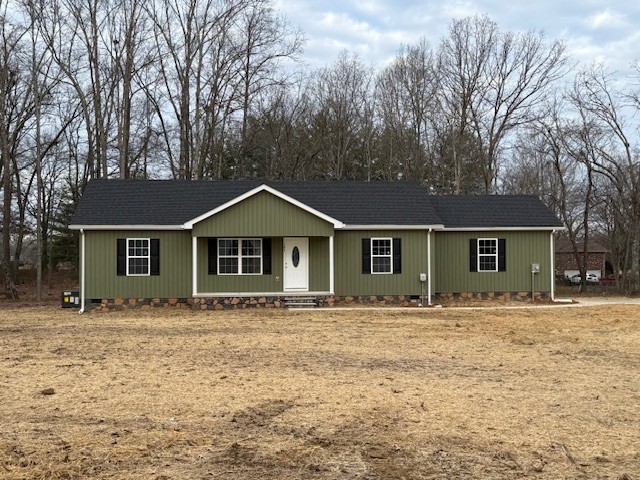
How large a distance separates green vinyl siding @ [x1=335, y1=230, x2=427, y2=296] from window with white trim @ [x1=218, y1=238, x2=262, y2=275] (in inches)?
101

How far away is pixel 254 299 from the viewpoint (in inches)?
819

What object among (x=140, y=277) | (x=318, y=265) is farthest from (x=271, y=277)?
(x=140, y=277)

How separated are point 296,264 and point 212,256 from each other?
268 centimetres

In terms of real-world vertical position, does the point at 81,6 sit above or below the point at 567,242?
above

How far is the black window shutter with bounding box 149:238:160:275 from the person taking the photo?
68.5 feet

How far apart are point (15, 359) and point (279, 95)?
90.5ft

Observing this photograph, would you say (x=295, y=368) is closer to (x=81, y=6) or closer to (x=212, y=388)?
(x=212, y=388)

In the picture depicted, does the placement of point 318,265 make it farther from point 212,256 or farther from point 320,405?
point 320,405

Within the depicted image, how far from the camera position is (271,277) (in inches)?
830

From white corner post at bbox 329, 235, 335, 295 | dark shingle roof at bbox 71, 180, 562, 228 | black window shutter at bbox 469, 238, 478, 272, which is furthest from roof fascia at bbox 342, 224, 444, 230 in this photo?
black window shutter at bbox 469, 238, 478, 272

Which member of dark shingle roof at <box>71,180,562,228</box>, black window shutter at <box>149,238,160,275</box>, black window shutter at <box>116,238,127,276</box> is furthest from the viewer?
dark shingle roof at <box>71,180,562,228</box>

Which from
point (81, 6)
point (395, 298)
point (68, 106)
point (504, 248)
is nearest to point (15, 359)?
point (395, 298)

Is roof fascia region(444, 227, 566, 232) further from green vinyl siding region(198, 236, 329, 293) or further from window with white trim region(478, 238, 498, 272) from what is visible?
green vinyl siding region(198, 236, 329, 293)

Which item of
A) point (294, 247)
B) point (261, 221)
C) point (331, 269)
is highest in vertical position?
point (261, 221)
